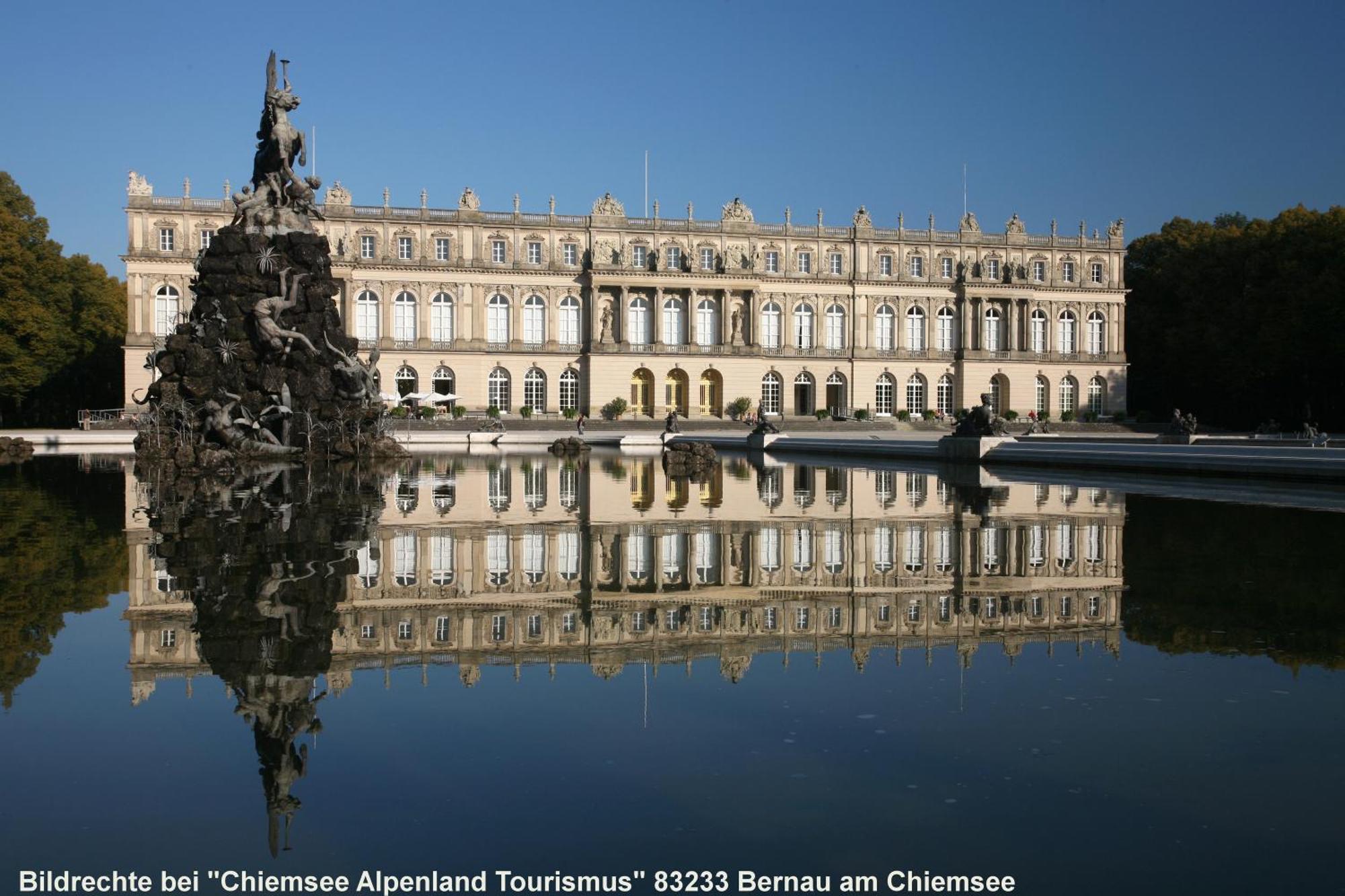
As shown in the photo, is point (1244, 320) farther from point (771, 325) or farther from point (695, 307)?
point (695, 307)

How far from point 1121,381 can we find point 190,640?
76.0 meters

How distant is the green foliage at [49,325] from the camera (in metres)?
56.8

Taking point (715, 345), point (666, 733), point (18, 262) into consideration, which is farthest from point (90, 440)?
point (666, 733)

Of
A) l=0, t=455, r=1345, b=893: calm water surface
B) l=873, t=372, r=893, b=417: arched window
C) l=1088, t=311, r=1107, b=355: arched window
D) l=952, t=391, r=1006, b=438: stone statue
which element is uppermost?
l=1088, t=311, r=1107, b=355: arched window

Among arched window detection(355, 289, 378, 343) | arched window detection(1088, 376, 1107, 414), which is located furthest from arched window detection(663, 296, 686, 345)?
arched window detection(1088, 376, 1107, 414)

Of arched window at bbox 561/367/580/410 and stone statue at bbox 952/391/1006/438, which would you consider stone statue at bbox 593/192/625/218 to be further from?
stone statue at bbox 952/391/1006/438

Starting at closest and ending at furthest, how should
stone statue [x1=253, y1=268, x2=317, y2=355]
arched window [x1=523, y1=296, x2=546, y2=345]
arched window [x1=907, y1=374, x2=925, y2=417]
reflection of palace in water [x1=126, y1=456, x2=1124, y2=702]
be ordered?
1. reflection of palace in water [x1=126, y1=456, x2=1124, y2=702]
2. stone statue [x1=253, y1=268, x2=317, y2=355]
3. arched window [x1=523, y1=296, x2=546, y2=345]
4. arched window [x1=907, y1=374, x2=925, y2=417]

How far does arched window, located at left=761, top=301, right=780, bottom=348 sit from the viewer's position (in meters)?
71.9

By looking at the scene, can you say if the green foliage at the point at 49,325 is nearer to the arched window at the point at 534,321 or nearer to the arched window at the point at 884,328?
the arched window at the point at 534,321

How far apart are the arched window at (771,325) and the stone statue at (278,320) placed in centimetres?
4691

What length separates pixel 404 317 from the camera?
6788 cm

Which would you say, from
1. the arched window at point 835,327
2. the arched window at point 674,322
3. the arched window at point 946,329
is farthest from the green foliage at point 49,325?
the arched window at point 946,329

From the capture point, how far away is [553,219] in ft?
225

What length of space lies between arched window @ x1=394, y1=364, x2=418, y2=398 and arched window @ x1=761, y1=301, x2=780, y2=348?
854 inches
